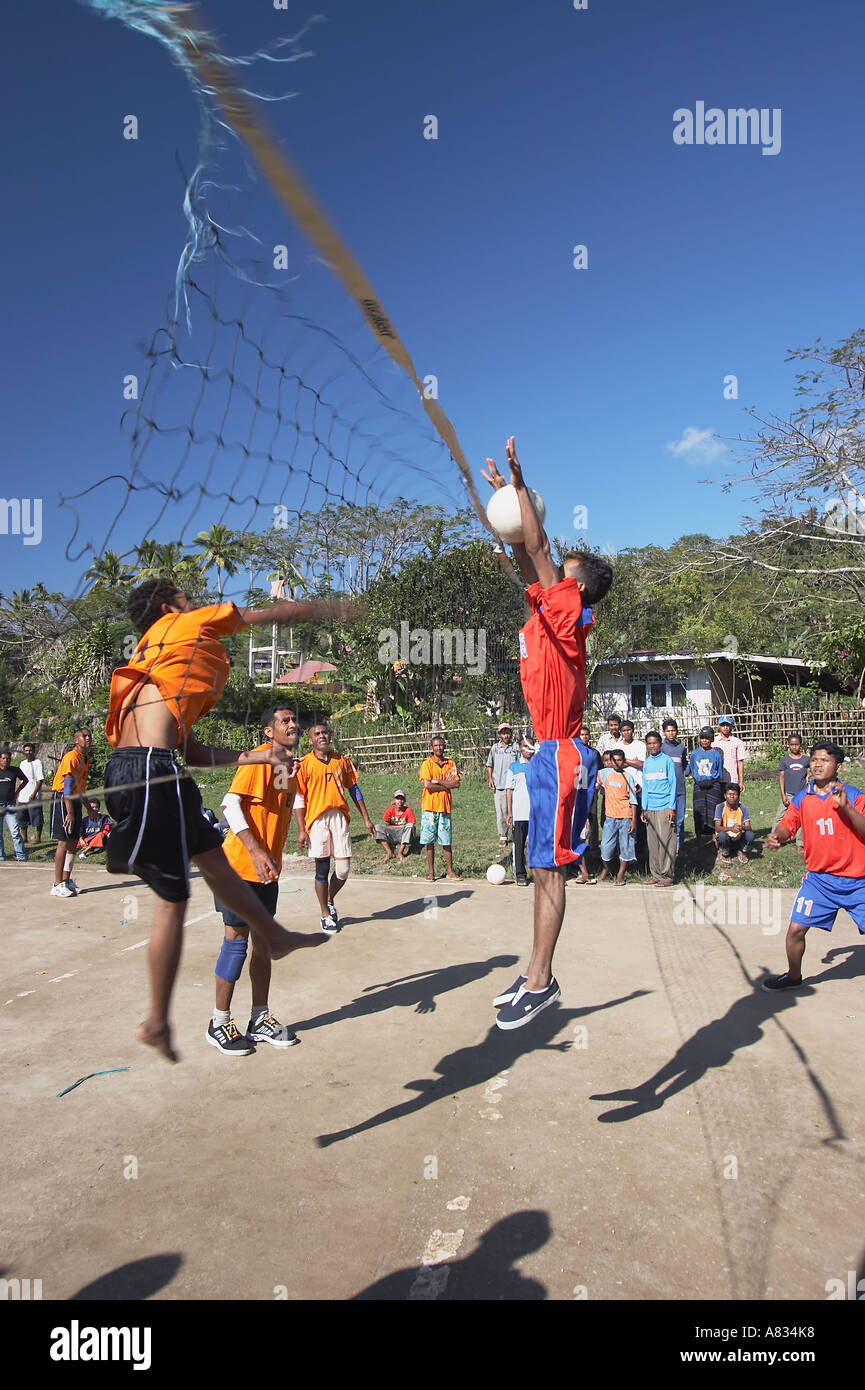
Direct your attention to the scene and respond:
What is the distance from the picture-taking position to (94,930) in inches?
343

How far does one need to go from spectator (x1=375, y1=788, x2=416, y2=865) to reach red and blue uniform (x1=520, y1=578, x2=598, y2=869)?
8255 mm

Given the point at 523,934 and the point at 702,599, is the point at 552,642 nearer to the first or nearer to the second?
the point at 523,934

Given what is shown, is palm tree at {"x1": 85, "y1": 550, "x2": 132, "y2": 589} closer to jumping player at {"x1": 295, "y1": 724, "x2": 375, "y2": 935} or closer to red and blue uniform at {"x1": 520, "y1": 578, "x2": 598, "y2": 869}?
red and blue uniform at {"x1": 520, "y1": 578, "x2": 598, "y2": 869}

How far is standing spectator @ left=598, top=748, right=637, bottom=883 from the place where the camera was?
401 inches

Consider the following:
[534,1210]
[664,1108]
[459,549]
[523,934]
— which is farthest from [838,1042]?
[459,549]

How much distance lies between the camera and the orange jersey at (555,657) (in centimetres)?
389

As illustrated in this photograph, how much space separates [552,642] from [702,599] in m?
33.1

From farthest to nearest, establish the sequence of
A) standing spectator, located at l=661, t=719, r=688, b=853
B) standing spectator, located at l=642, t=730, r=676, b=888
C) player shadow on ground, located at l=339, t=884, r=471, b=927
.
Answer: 1. standing spectator, located at l=661, t=719, r=688, b=853
2. standing spectator, located at l=642, t=730, r=676, b=888
3. player shadow on ground, located at l=339, t=884, r=471, b=927

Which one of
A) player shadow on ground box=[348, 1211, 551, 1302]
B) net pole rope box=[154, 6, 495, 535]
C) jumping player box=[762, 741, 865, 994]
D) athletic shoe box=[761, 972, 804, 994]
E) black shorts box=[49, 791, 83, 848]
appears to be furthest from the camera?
black shorts box=[49, 791, 83, 848]

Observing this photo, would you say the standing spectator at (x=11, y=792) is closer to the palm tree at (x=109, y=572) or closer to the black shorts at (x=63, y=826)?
the black shorts at (x=63, y=826)

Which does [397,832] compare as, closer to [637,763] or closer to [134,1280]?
[637,763]

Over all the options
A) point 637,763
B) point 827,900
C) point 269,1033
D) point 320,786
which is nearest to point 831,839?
point 827,900

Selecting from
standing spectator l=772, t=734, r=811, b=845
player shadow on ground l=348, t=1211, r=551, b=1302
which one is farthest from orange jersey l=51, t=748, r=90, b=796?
standing spectator l=772, t=734, r=811, b=845

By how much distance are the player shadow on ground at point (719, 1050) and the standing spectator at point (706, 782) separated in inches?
179
